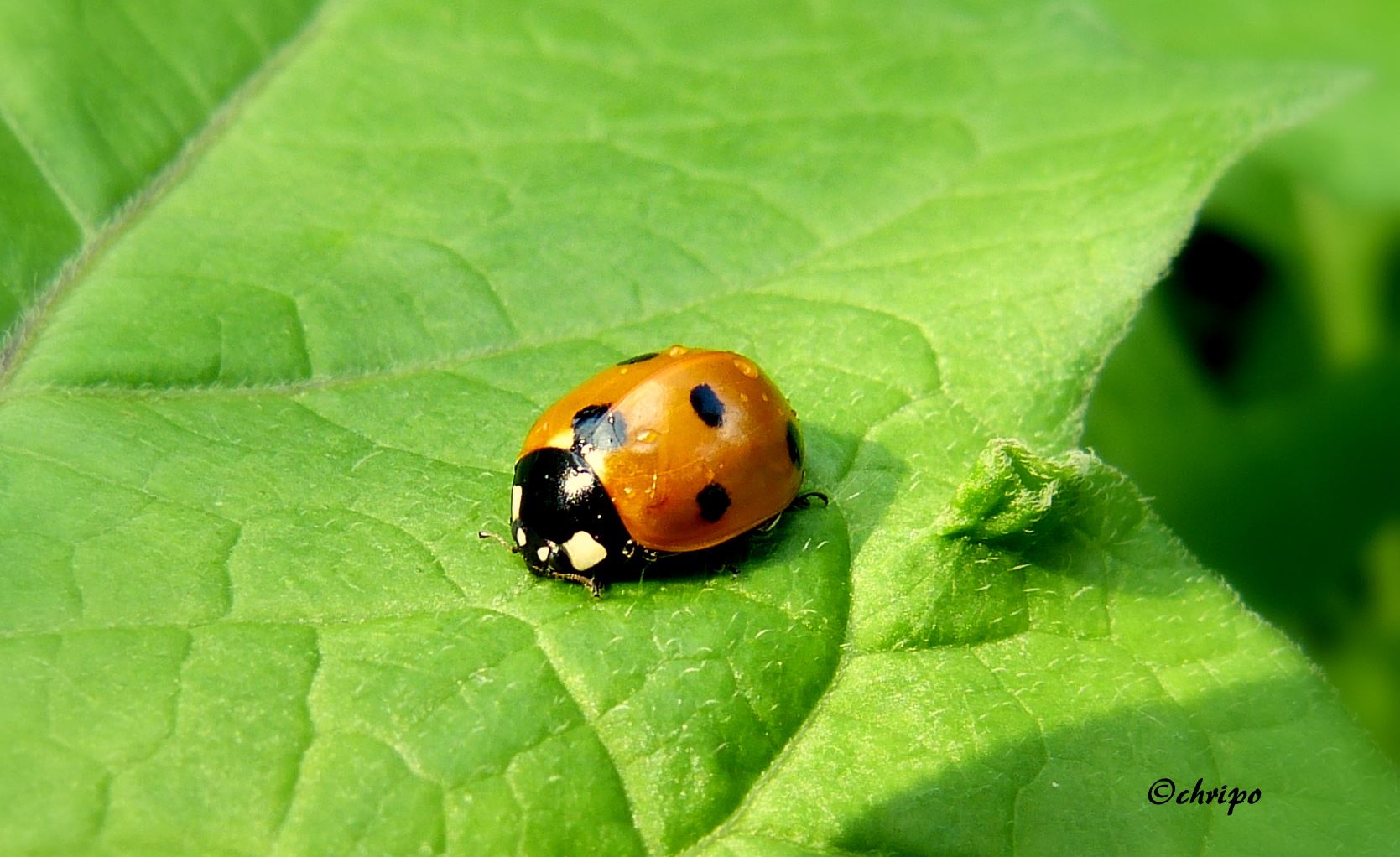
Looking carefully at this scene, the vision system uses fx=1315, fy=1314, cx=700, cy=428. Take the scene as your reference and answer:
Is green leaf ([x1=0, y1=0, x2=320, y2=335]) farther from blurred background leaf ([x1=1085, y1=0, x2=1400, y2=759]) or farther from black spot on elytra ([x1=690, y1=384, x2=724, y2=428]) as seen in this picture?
blurred background leaf ([x1=1085, y1=0, x2=1400, y2=759])

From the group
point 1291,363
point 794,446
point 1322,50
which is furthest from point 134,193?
point 1322,50

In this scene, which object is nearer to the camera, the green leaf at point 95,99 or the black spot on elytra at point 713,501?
the black spot on elytra at point 713,501

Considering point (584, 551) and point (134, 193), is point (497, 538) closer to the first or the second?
point (584, 551)

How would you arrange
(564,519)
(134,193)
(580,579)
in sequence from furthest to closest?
(134,193)
(564,519)
(580,579)

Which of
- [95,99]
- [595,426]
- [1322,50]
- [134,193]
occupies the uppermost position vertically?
[95,99]

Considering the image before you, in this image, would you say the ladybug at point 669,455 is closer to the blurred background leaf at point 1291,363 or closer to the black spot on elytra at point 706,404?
the black spot on elytra at point 706,404

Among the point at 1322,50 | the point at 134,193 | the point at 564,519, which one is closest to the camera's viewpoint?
the point at 564,519

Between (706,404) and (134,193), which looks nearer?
(706,404)

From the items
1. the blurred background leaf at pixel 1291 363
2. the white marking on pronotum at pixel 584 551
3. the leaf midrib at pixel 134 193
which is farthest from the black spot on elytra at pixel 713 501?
the blurred background leaf at pixel 1291 363

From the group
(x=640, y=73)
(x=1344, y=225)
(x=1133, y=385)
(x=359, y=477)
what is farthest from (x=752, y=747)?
(x=1344, y=225)
